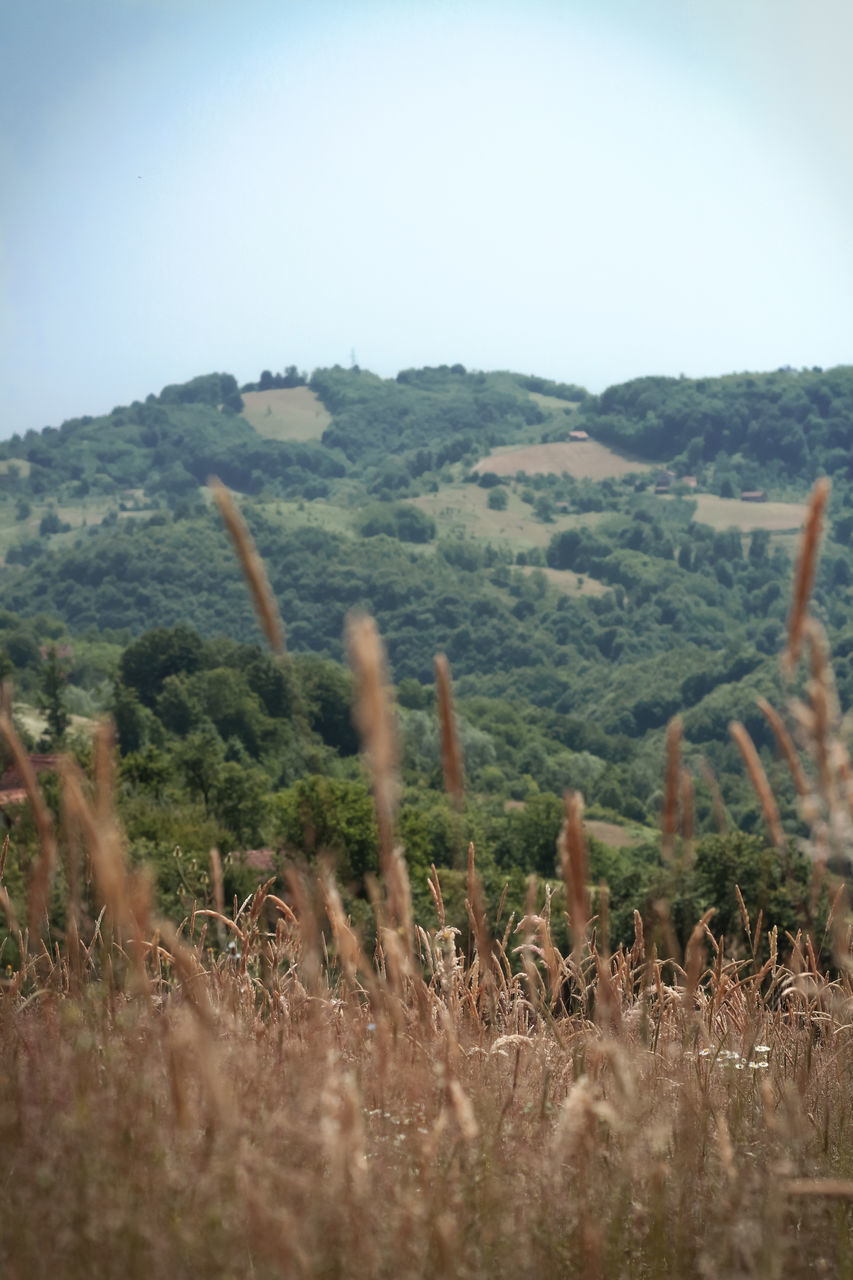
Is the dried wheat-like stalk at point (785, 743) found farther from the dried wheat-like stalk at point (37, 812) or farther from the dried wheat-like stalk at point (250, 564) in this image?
the dried wheat-like stalk at point (37, 812)

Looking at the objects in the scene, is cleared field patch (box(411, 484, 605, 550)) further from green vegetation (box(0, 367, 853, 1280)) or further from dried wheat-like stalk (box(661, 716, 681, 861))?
dried wheat-like stalk (box(661, 716, 681, 861))

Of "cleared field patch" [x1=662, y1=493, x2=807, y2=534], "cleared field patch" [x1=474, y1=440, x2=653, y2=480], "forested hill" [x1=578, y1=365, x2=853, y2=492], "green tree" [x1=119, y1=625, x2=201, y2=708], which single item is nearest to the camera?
"green tree" [x1=119, y1=625, x2=201, y2=708]

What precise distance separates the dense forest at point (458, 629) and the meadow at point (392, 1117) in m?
0.32

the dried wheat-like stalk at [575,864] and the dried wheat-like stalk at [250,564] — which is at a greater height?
the dried wheat-like stalk at [250,564]

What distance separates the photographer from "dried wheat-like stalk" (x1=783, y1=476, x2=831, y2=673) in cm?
144

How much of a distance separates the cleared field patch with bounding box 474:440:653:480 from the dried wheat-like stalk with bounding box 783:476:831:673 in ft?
599

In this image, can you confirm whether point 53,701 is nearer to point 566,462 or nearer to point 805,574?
point 805,574

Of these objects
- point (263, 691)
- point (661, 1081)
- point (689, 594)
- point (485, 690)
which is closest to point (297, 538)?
point (485, 690)

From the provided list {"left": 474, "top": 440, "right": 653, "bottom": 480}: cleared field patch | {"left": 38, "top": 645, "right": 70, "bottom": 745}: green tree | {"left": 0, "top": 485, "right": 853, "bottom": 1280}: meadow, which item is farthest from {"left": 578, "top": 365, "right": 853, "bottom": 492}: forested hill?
{"left": 0, "top": 485, "right": 853, "bottom": 1280}: meadow

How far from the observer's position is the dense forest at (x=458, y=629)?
39969 mm

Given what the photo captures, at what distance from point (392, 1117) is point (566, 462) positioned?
191m

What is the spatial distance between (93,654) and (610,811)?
42.7 m

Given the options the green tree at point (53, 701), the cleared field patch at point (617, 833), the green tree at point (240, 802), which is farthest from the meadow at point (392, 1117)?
the cleared field patch at point (617, 833)

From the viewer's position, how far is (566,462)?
189 metres
